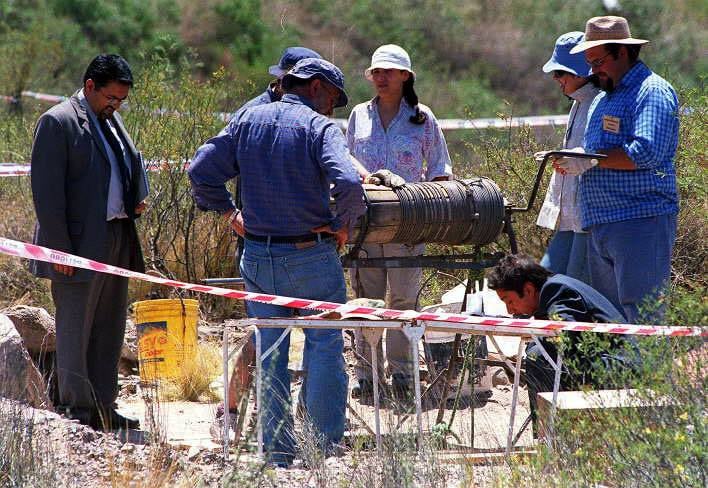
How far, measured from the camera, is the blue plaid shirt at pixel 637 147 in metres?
5.44

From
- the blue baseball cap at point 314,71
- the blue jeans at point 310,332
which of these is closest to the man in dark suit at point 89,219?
the blue jeans at point 310,332

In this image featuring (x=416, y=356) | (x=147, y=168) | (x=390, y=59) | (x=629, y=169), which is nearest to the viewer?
(x=416, y=356)

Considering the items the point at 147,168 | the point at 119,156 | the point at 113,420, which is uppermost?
the point at 119,156

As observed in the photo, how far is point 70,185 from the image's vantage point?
18.8 ft

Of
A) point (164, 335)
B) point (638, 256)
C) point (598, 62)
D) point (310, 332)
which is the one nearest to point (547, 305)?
point (638, 256)

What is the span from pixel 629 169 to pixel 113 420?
284 cm

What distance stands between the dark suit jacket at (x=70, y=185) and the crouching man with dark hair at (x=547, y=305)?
196 centimetres

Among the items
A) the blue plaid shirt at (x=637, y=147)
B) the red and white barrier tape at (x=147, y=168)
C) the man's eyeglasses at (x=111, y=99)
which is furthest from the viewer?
the red and white barrier tape at (x=147, y=168)

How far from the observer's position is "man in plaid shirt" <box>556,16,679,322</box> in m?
5.46

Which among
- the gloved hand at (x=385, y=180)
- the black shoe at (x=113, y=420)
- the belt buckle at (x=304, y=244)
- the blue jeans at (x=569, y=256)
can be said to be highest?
the gloved hand at (x=385, y=180)

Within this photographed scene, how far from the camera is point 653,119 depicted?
5.44 metres

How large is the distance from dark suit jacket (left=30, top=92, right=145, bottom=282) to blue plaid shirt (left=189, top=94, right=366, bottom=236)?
732mm

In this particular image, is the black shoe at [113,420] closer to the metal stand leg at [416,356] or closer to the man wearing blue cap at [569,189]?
the metal stand leg at [416,356]

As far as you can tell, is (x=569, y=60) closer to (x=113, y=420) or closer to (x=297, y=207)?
(x=297, y=207)
